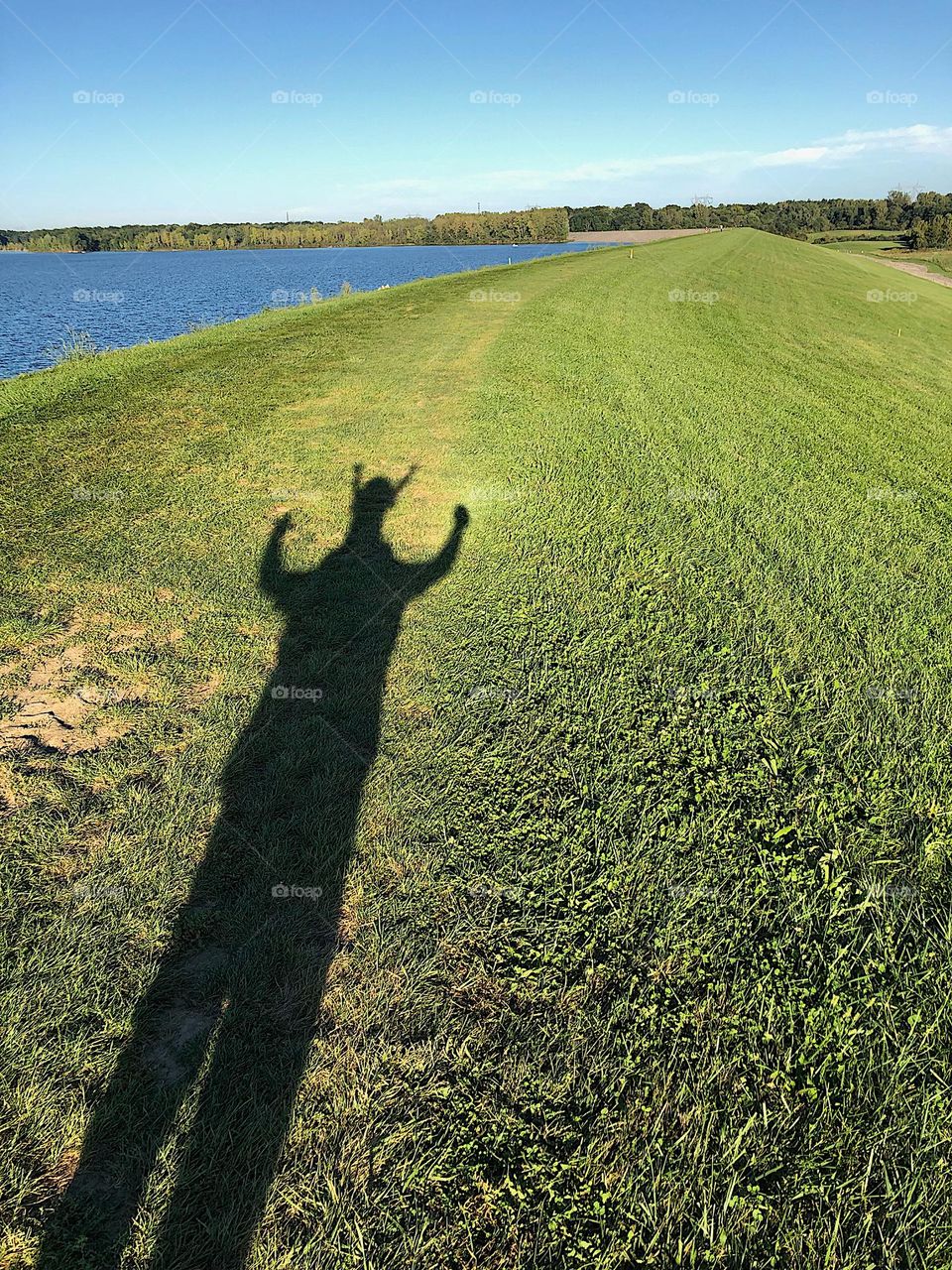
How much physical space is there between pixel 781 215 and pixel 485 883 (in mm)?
146445

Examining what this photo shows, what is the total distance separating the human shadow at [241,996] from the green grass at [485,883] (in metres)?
0.01

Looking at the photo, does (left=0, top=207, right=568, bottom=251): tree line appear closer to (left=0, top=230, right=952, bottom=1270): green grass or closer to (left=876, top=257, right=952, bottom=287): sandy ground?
(left=876, top=257, right=952, bottom=287): sandy ground

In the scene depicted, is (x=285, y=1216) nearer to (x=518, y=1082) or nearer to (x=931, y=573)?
(x=518, y=1082)

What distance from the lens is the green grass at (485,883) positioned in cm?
183

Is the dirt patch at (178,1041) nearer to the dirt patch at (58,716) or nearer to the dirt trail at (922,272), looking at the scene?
the dirt patch at (58,716)

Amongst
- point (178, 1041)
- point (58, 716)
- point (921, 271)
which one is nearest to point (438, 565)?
point (58, 716)

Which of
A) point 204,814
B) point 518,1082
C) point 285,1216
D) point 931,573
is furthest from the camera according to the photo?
point 931,573

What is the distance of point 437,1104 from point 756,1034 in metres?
1.16

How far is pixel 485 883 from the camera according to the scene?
2723 mm

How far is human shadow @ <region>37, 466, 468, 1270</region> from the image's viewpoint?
1.77 m

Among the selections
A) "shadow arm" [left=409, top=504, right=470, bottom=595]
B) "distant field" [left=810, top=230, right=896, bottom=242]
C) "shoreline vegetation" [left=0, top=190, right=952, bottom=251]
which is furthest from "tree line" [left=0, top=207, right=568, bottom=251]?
"shadow arm" [left=409, top=504, right=470, bottom=595]

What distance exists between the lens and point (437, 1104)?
2023mm

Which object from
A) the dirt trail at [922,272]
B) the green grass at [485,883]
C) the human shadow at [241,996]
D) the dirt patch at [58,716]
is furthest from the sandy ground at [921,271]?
the dirt patch at [58,716]

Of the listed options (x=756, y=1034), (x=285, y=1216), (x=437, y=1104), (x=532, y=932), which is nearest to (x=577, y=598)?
(x=532, y=932)
